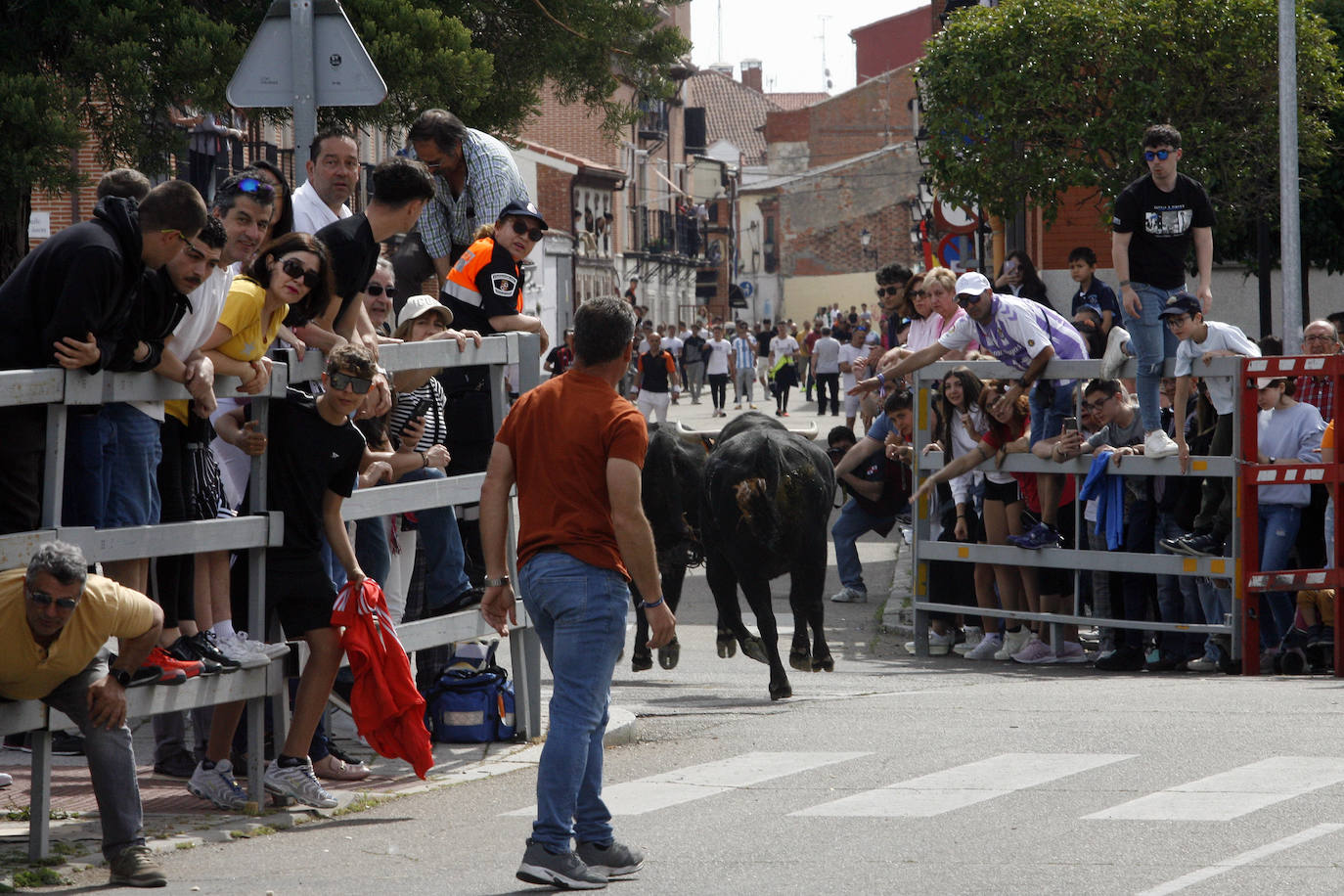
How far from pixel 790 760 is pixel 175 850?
2.78 metres

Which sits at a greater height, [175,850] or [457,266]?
[457,266]

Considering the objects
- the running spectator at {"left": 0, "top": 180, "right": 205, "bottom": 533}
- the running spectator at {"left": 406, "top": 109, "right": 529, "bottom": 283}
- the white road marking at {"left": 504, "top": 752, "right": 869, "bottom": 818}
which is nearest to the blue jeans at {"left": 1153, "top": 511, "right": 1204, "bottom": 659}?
the white road marking at {"left": 504, "top": 752, "right": 869, "bottom": 818}

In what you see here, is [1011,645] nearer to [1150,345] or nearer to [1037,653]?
[1037,653]

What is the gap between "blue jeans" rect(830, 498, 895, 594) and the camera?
15234mm

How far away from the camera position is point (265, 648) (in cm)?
703

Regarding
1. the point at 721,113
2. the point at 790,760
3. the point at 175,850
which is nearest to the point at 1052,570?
the point at 790,760

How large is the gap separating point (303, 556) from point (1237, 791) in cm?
365

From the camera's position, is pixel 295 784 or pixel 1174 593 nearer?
pixel 295 784

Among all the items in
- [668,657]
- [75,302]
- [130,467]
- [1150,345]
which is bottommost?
[668,657]

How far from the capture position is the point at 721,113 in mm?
106625

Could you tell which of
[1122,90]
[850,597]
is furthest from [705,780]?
[1122,90]

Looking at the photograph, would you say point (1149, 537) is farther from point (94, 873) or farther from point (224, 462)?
point (94, 873)

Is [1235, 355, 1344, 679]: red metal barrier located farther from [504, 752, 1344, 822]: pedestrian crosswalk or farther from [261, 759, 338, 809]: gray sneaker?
[261, 759, 338, 809]: gray sneaker

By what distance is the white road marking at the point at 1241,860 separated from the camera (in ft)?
18.5
